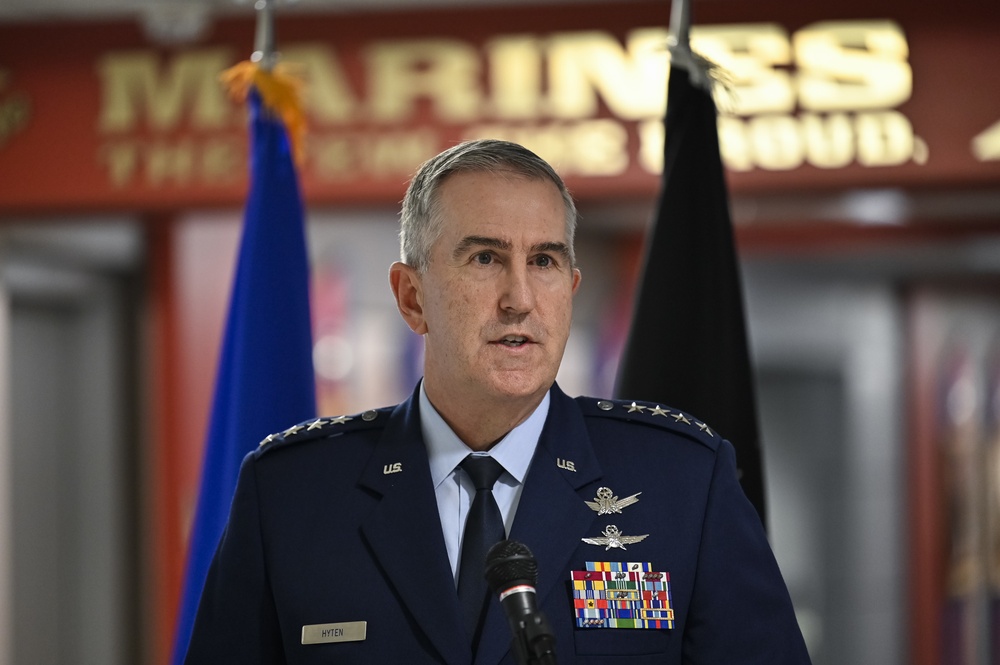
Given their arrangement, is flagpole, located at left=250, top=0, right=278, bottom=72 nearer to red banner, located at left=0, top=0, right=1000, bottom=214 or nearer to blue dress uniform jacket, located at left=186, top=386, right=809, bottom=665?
blue dress uniform jacket, located at left=186, top=386, right=809, bottom=665

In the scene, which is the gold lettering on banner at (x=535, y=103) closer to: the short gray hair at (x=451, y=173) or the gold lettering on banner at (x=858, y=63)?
the gold lettering on banner at (x=858, y=63)

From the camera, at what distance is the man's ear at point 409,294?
5.09 feet

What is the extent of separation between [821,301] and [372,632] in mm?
4154

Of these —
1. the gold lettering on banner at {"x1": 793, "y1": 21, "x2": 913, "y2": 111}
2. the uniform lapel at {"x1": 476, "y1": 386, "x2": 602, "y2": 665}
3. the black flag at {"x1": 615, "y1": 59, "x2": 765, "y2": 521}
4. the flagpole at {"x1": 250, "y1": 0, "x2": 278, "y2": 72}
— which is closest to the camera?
the uniform lapel at {"x1": 476, "y1": 386, "x2": 602, "y2": 665}

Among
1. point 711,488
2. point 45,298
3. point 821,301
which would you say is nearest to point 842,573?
point 821,301

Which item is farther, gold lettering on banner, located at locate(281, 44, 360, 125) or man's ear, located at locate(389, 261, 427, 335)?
gold lettering on banner, located at locate(281, 44, 360, 125)

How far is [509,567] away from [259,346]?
125 centimetres

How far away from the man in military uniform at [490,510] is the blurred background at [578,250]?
7.25 ft

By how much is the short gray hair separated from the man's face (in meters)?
0.01

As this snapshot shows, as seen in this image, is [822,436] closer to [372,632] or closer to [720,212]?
[720,212]

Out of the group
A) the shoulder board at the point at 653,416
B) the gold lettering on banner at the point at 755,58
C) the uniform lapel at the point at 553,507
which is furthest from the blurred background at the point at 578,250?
the uniform lapel at the point at 553,507

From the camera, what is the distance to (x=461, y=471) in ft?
4.88

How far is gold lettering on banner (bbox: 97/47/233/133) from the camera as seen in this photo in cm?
377

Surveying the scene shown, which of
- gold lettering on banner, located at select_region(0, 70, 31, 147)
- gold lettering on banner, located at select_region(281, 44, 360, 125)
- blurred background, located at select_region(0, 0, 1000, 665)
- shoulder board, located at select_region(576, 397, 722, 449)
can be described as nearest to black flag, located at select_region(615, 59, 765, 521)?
shoulder board, located at select_region(576, 397, 722, 449)
